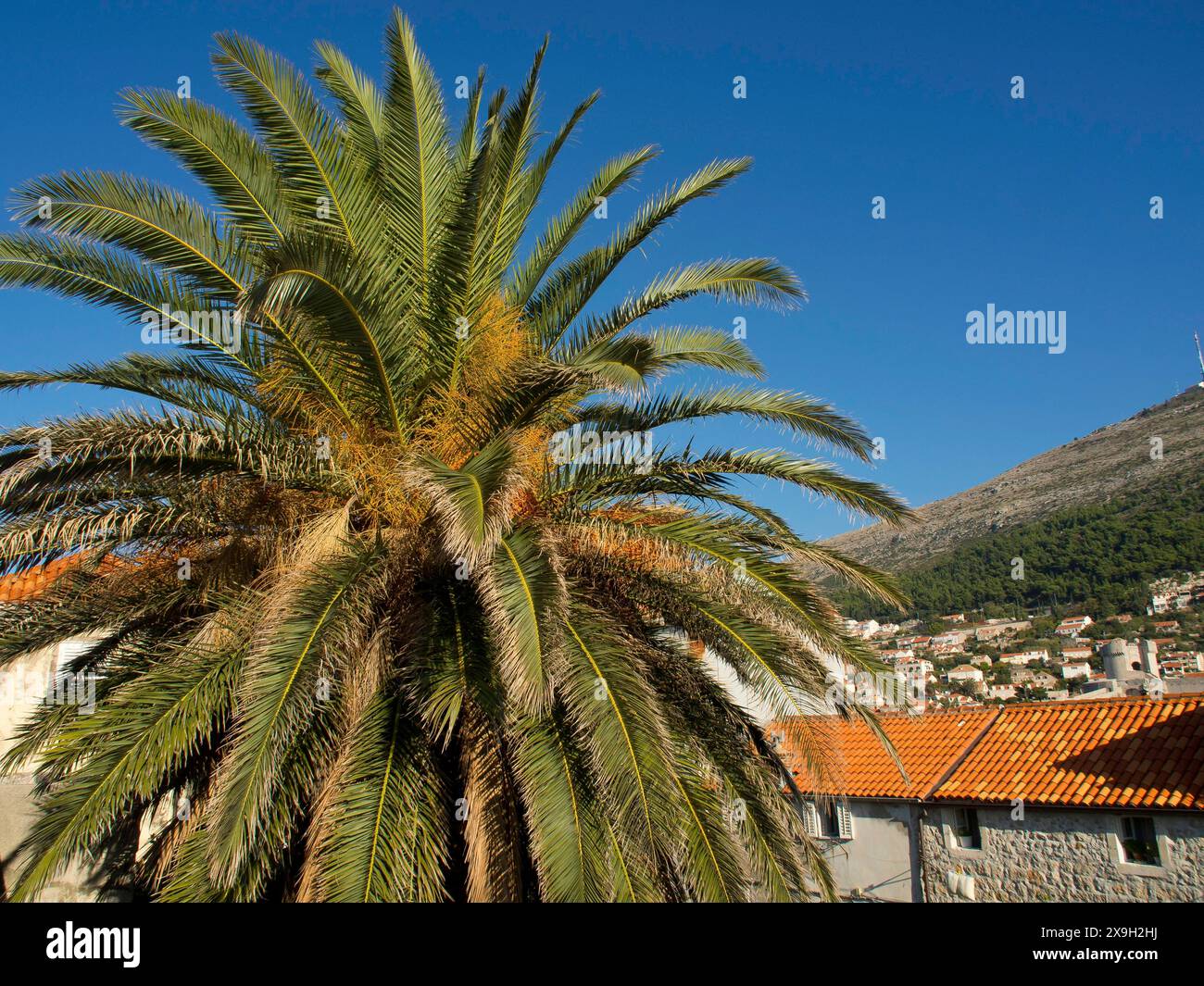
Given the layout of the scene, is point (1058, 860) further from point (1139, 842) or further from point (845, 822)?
point (845, 822)

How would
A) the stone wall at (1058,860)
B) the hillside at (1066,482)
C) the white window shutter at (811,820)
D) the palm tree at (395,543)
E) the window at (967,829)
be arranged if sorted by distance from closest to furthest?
the palm tree at (395,543) → the stone wall at (1058,860) → the window at (967,829) → the white window shutter at (811,820) → the hillside at (1066,482)

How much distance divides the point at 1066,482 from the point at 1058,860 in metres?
45.6

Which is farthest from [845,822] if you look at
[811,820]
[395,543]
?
[395,543]

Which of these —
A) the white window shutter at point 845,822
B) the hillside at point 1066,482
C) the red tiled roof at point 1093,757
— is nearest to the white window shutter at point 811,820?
the white window shutter at point 845,822

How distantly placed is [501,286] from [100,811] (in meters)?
4.62

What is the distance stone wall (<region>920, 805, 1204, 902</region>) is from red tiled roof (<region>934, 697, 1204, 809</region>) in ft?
1.00

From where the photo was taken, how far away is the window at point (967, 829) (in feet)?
60.7

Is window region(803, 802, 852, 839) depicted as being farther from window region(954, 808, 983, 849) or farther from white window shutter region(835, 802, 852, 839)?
window region(954, 808, 983, 849)

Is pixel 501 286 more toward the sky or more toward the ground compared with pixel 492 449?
more toward the sky

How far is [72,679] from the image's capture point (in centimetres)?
750

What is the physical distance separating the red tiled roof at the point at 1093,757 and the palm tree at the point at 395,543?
11.4m

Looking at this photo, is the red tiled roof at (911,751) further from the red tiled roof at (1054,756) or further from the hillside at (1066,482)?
the hillside at (1066,482)
